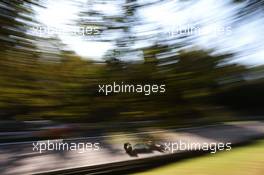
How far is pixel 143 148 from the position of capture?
3.39 metres

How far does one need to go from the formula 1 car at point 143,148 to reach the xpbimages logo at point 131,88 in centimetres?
60

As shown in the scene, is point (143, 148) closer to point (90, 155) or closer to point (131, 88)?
point (90, 155)

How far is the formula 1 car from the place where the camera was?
3330 mm

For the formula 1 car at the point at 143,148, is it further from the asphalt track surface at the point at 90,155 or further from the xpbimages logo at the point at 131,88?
the xpbimages logo at the point at 131,88

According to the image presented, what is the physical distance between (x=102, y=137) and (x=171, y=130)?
0.61m

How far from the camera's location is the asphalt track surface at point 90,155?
315 cm

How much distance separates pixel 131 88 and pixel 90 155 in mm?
809

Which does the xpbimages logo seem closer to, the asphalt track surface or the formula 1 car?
the asphalt track surface

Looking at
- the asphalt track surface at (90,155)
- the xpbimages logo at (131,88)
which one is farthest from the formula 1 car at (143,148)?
the xpbimages logo at (131,88)

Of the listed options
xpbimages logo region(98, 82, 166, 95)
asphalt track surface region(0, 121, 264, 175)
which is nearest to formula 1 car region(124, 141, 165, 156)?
asphalt track surface region(0, 121, 264, 175)

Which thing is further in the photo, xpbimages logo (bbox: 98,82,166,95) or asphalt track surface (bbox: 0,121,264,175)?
asphalt track surface (bbox: 0,121,264,175)

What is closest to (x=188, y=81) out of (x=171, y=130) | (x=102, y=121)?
(x=171, y=130)

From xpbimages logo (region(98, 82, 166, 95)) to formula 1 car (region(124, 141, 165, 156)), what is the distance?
23.8 inches

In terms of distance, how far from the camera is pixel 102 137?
3.22 meters
